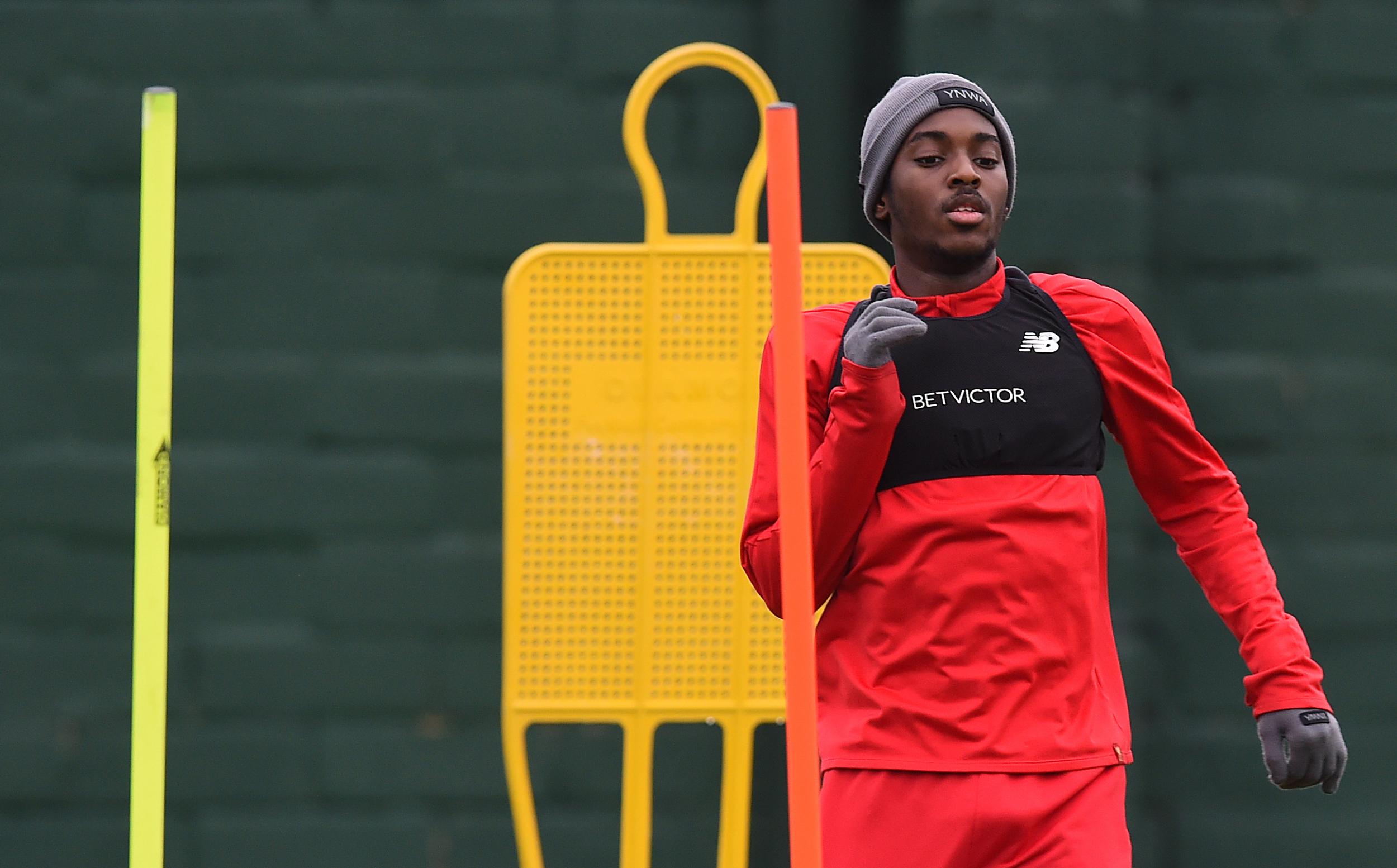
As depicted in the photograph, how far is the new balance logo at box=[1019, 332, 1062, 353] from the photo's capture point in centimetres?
195

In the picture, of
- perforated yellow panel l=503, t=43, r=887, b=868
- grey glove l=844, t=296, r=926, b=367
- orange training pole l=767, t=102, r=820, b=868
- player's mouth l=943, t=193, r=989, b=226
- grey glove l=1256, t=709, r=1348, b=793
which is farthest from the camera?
perforated yellow panel l=503, t=43, r=887, b=868

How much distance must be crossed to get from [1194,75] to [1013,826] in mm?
2046

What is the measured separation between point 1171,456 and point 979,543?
10.9 inches

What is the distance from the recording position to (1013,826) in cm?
185

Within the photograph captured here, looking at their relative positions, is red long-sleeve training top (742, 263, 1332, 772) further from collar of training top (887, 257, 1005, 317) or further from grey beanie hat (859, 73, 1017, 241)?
grey beanie hat (859, 73, 1017, 241)

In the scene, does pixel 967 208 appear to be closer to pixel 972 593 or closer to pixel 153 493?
pixel 972 593

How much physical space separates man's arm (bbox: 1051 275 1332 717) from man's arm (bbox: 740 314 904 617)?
0.29 m

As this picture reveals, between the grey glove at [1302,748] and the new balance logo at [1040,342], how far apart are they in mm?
452

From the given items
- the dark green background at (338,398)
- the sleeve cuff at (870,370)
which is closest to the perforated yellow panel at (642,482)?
the dark green background at (338,398)

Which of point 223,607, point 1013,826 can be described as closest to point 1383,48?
point 1013,826

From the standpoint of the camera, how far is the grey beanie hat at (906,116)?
197 cm

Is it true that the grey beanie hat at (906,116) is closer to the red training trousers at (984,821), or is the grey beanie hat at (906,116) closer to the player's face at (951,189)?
the player's face at (951,189)

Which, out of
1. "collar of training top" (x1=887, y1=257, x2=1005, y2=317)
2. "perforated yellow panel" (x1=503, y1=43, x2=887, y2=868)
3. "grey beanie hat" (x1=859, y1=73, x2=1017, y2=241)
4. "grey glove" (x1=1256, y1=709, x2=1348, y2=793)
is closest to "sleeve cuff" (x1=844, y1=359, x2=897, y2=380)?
"collar of training top" (x1=887, y1=257, x2=1005, y2=317)

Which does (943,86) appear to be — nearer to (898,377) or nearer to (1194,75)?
(898,377)
